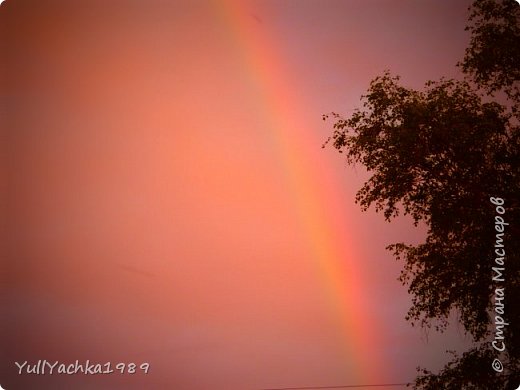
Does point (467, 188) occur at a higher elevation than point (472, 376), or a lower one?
higher

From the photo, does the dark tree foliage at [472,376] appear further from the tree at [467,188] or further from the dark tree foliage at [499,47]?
the dark tree foliage at [499,47]

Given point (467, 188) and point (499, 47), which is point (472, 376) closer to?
point (467, 188)

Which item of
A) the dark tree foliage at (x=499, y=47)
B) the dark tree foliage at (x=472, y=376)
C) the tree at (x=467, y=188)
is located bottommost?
the dark tree foliage at (x=472, y=376)

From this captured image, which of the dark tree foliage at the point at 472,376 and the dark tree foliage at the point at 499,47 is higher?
the dark tree foliage at the point at 499,47

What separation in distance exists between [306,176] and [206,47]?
209cm

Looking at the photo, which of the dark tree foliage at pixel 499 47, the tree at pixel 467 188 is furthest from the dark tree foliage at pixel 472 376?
the dark tree foliage at pixel 499 47

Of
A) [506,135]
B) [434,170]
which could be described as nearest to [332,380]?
[434,170]

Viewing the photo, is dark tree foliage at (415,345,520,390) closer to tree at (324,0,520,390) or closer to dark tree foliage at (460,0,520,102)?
tree at (324,0,520,390)

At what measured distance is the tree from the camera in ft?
15.4

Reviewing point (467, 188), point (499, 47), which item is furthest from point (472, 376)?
point (499, 47)

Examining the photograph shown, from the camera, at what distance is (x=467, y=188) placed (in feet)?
15.5

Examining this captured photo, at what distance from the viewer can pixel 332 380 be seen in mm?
5555

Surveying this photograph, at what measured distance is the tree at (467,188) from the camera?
4.68m

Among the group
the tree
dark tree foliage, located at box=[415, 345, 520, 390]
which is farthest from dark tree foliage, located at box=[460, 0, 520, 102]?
dark tree foliage, located at box=[415, 345, 520, 390]
